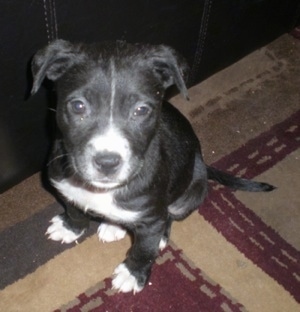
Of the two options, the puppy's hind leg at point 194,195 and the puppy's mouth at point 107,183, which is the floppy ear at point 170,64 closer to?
the puppy's mouth at point 107,183

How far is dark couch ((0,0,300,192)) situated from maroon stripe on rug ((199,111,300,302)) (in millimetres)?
846

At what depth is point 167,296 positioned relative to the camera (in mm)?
3410

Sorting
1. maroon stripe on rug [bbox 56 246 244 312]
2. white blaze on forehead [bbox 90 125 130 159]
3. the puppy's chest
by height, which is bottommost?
maroon stripe on rug [bbox 56 246 244 312]

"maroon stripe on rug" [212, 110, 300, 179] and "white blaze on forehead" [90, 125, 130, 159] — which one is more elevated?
"white blaze on forehead" [90, 125, 130, 159]

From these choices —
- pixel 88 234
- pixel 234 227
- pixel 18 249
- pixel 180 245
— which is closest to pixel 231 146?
pixel 234 227

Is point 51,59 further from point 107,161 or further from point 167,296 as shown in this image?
point 167,296

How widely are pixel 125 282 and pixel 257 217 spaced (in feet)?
3.80

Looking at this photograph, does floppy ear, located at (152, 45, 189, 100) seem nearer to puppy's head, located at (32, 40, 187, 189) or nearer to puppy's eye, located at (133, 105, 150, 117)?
puppy's head, located at (32, 40, 187, 189)

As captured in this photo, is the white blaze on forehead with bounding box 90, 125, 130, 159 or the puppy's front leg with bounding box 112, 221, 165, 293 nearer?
the white blaze on forehead with bounding box 90, 125, 130, 159

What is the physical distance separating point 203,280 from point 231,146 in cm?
127

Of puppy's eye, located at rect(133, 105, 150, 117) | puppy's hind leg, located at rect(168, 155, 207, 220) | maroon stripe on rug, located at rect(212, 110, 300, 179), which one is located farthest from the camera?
maroon stripe on rug, located at rect(212, 110, 300, 179)

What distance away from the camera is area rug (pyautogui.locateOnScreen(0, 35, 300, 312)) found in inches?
133

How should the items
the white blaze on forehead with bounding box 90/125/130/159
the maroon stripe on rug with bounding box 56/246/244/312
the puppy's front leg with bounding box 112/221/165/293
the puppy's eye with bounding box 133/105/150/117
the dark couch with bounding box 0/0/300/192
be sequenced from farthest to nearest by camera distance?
the maroon stripe on rug with bounding box 56/246/244/312, the puppy's front leg with bounding box 112/221/165/293, the dark couch with bounding box 0/0/300/192, the puppy's eye with bounding box 133/105/150/117, the white blaze on forehead with bounding box 90/125/130/159

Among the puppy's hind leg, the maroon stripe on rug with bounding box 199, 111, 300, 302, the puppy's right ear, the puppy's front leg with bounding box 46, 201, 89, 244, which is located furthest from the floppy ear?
the maroon stripe on rug with bounding box 199, 111, 300, 302
